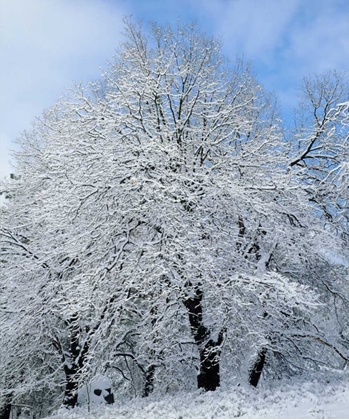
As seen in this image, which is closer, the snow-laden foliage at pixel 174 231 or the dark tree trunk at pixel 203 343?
the snow-laden foliage at pixel 174 231

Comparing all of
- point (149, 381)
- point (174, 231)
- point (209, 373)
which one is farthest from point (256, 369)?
point (174, 231)

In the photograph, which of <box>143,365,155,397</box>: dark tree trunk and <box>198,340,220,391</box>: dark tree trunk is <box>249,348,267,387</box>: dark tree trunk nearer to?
<box>198,340,220,391</box>: dark tree trunk

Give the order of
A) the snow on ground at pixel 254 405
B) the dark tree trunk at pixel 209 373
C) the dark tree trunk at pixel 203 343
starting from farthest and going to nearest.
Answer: the dark tree trunk at pixel 209 373, the dark tree trunk at pixel 203 343, the snow on ground at pixel 254 405

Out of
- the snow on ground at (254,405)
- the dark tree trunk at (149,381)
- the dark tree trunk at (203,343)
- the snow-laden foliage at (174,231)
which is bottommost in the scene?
the dark tree trunk at (149,381)

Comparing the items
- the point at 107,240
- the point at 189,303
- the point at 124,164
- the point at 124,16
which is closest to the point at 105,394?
the point at 189,303

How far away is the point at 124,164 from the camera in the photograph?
8.29 m

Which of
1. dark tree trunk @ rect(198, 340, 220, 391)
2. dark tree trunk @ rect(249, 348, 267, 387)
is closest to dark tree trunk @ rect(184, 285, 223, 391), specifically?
dark tree trunk @ rect(198, 340, 220, 391)

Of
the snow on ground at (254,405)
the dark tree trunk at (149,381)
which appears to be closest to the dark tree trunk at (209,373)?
the snow on ground at (254,405)

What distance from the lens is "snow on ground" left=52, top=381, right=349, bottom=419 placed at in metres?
5.91

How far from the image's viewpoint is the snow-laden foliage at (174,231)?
785cm

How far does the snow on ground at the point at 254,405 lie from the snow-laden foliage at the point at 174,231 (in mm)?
942

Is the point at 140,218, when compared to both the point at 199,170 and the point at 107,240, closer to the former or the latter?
the point at 107,240

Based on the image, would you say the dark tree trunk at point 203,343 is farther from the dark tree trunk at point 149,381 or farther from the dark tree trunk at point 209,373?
the dark tree trunk at point 149,381

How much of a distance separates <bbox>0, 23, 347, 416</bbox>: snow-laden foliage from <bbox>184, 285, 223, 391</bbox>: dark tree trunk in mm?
34
